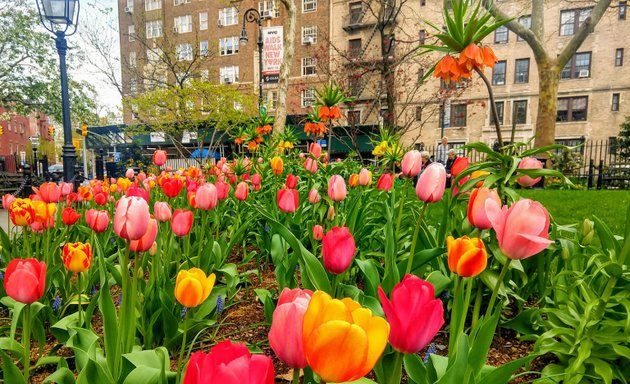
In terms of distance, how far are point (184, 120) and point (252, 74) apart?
20.2 m

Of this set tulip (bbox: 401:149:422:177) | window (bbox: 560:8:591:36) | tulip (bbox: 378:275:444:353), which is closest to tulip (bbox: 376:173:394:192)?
tulip (bbox: 401:149:422:177)

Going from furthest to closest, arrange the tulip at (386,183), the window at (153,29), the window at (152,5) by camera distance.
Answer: the window at (153,29) < the window at (152,5) < the tulip at (386,183)

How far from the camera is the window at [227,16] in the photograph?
103ft

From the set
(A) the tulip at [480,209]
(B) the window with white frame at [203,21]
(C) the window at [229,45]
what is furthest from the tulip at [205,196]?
(B) the window with white frame at [203,21]

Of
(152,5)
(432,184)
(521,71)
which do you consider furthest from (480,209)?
(152,5)

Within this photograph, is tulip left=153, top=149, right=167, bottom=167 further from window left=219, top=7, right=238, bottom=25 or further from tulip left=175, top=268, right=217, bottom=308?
window left=219, top=7, right=238, bottom=25

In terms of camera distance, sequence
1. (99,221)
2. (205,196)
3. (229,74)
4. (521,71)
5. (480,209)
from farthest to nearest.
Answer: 1. (229,74)
2. (521,71)
3. (205,196)
4. (99,221)
5. (480,209)

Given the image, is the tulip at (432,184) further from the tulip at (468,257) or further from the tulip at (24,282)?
the tulip at (24,282)

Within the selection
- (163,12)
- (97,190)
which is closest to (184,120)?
(97,190)

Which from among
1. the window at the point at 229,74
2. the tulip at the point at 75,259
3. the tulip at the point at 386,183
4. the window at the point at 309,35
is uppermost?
the window at the point at 309,35

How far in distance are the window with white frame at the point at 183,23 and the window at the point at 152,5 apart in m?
1.82

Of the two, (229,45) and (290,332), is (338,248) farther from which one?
(229,45)

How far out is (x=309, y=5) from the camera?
2897 cm

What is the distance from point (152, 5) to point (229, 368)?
3917cm
